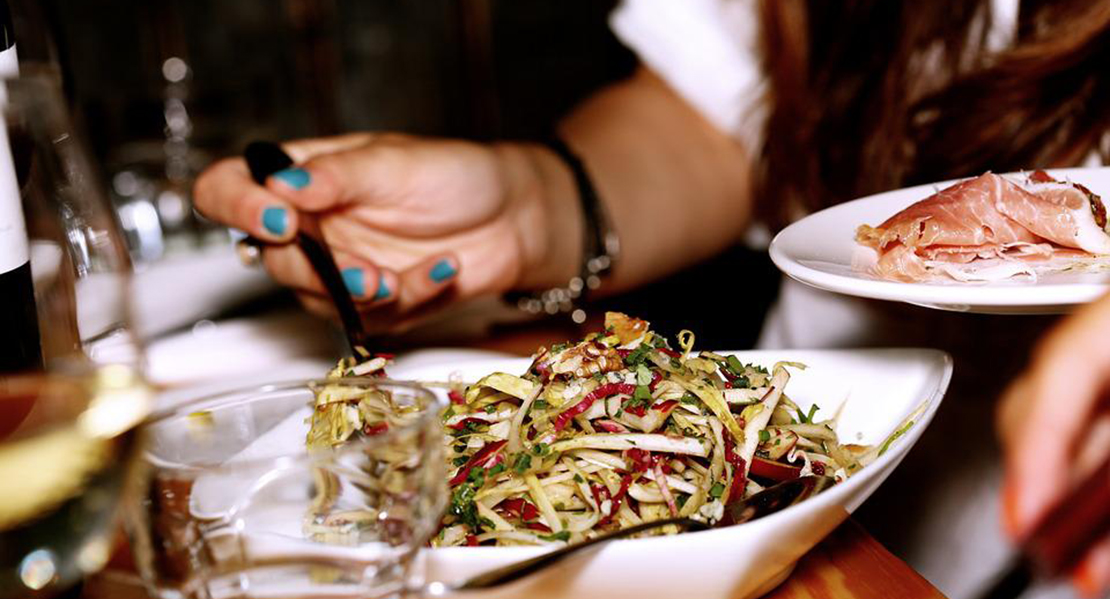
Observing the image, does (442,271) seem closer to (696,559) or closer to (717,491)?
(717,491)

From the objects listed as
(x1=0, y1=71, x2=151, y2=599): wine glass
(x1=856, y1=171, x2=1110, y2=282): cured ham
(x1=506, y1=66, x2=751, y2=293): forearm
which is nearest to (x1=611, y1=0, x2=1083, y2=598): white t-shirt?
(x1=506, y1=66, x2=751, y2=293): forearm

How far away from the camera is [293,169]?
134cm

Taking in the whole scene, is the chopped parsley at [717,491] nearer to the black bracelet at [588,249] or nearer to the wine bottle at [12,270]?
the wine bottle at [12,270]

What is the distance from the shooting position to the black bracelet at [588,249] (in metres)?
1.80

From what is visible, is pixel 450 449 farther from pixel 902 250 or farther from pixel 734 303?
pixel 734 303

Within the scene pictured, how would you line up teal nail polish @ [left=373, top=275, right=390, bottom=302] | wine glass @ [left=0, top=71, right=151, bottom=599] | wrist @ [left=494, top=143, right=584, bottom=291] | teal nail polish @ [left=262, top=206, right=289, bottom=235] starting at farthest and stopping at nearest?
wrist @ [left=494, top=143, right=584, bottom=291] → teal nail polish @ [left=373, top=275, right=390, bottom=302] → teal nail polish @ [left=262, top=206, right=289, bottom=235] → wine glass @ [left=0, top=71, right=151, bottom=599]

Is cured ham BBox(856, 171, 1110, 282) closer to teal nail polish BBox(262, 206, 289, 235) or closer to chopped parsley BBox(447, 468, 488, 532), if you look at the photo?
chopped parsley BBox(447, 468, 488, 532)

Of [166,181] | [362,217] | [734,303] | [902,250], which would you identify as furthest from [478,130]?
[902,250]

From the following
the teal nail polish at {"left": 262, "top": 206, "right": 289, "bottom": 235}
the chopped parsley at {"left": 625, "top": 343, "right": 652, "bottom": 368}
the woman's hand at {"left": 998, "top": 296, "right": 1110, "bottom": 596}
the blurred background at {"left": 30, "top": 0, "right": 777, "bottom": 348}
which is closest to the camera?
the woman's hand at {"left": 998, "top": 296, "right": 1110, "bottom": 596}

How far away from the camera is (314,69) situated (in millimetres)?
4219

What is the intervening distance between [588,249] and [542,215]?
122 mm

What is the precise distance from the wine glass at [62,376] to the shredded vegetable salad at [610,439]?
153 mm

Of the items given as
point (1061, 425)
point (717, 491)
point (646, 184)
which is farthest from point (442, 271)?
point (1061, 425)

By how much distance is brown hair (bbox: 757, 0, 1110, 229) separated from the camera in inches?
54.3
